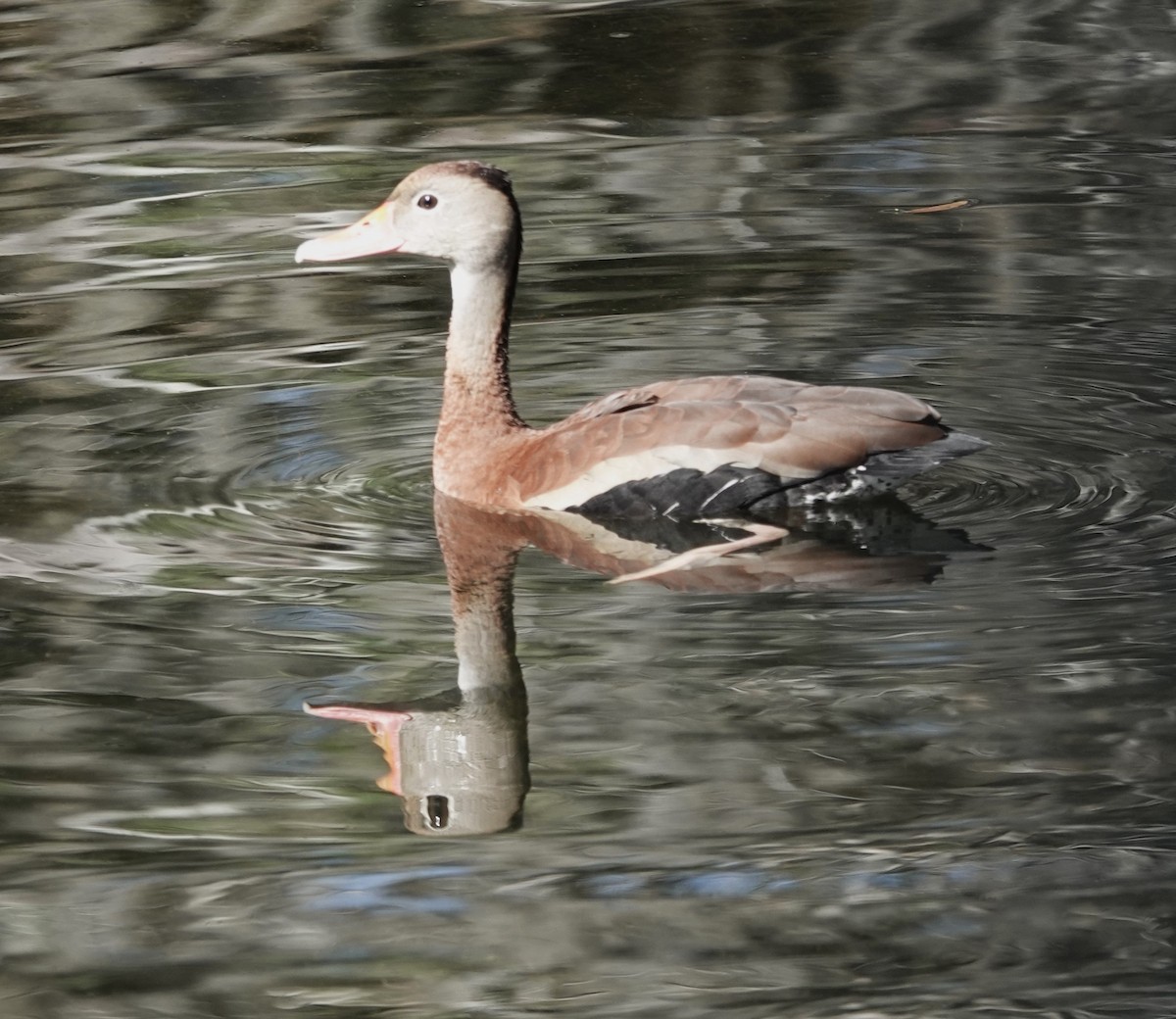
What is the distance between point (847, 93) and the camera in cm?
1209

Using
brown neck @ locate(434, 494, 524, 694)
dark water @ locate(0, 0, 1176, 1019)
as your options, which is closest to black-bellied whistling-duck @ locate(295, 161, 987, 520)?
brown neck @ locate(434, 494, 524, 694)

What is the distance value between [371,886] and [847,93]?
832cm

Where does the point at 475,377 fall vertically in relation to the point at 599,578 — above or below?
above

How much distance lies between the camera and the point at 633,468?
6723 millimetres

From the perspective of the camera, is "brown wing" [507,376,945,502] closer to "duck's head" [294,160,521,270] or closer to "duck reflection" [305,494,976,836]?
"duck reflection" [305,494,976,836]

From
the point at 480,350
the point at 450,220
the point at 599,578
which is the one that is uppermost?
the point at 450,220

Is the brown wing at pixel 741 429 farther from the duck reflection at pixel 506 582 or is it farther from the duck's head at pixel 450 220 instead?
the duck's head at pixel 450 220

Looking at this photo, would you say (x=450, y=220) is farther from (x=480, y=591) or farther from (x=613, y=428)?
(x=480, y=591)

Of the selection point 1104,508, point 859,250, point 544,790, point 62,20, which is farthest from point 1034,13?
point 544,790

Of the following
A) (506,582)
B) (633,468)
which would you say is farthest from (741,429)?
(506,582)

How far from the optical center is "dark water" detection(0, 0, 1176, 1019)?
4352 mm

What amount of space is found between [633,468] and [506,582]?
0.60 m

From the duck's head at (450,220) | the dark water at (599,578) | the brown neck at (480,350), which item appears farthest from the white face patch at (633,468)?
the duck's head at (450,220)

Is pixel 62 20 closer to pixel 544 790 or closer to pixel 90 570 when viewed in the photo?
pixel 90 570
